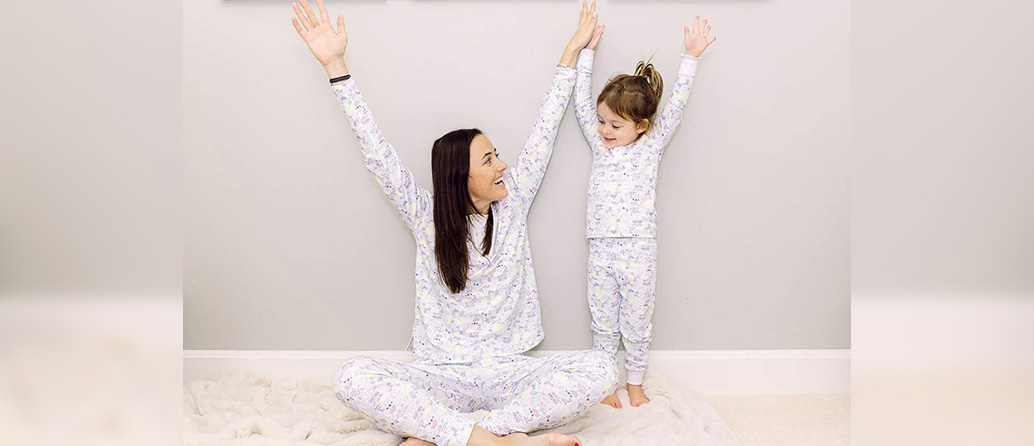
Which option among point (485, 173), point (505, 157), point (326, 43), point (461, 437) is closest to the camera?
point (461, 437)

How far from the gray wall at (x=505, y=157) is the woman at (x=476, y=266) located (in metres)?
0.10

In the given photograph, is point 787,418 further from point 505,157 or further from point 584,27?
point 584,27

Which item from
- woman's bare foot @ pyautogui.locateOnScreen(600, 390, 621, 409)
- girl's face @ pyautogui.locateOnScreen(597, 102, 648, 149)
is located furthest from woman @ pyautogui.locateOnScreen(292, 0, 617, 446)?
woman's bare foot @ pyautogui.locateOnScreen(600, 390, 621, 409)

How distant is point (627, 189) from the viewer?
171 centimetres

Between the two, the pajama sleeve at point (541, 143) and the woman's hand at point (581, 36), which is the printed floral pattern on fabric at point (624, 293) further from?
the woman's hand at point (581, 36)

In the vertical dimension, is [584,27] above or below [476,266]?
above

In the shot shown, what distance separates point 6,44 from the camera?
29 centimetres

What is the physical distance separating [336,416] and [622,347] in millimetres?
751

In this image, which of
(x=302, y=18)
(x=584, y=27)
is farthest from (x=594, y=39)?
(x=302, y=18)

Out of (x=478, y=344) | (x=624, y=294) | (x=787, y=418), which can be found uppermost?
(x=624, y=294)

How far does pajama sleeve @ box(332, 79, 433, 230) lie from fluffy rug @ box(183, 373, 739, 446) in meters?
0.50

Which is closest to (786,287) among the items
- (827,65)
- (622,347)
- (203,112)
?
(622,347)

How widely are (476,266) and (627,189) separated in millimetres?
421

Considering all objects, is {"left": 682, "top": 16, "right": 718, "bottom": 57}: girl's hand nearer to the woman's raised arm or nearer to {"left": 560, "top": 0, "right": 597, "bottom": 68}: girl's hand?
{"left": 560, "top": 0, "right": 597, "bottom": 68}: girl's hand
